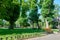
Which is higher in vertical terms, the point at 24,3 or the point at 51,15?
the point at 24,3

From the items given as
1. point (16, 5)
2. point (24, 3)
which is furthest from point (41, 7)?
point (16, 5)

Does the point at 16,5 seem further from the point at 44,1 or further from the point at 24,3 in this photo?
the point at 44,1

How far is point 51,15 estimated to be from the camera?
3036 inches

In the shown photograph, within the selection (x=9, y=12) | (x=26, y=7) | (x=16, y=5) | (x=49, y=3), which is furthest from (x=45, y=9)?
(x=9, y=12)

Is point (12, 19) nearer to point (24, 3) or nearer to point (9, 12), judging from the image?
point (9, 12)

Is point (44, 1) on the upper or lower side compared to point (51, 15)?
upper

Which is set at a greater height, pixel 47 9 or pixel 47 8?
pixel 47 8

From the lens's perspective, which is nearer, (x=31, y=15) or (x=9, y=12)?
(x=9, y=12)

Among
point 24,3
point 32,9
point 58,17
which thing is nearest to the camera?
point 24,3

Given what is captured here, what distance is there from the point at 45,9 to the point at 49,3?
8.76ft

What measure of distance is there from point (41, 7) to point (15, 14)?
19.1 meters

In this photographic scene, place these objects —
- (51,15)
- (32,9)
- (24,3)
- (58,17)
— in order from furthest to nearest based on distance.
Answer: (58,17) → (32,9) → (51,15) → (24,3)

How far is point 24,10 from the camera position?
265 feet

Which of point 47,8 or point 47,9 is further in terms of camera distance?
point 47,8
